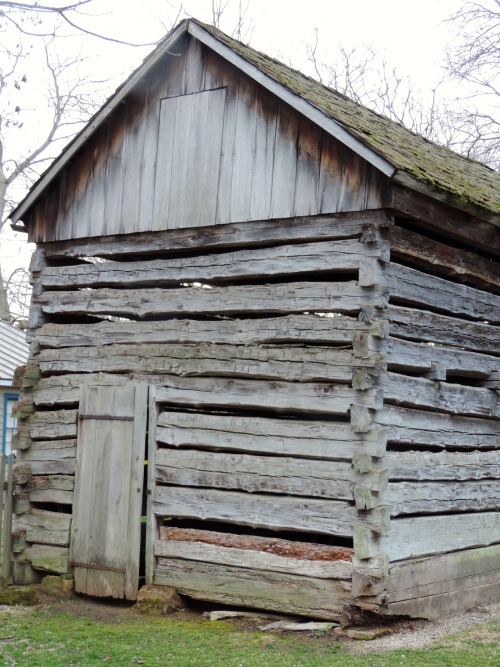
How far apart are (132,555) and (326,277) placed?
11.7 ft

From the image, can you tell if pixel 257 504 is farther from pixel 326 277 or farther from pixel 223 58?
pixel 223 58

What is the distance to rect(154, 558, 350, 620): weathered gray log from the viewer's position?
8.66 metres

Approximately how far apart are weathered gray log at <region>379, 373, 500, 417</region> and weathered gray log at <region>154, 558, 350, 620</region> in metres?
1.83

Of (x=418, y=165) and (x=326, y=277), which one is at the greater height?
(x=418, y=165)

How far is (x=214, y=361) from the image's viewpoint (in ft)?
31.8

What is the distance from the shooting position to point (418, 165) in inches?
368

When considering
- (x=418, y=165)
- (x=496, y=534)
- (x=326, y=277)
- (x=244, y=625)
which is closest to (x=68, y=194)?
(x=326, y=277)

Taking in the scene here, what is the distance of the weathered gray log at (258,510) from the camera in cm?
871

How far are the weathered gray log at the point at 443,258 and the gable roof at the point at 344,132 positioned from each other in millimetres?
490

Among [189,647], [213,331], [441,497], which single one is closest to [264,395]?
[213,331]

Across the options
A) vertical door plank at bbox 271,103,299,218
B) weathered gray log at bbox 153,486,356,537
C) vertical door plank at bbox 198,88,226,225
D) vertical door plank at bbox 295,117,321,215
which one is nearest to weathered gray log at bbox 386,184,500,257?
vertical door plank at bbox 295,117,321,215

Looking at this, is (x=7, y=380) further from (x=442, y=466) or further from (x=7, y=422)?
(x=442, y=466)

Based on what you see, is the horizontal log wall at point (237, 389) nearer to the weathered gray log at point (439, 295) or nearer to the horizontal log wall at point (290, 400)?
the horizontal log wall at point (290, 400)

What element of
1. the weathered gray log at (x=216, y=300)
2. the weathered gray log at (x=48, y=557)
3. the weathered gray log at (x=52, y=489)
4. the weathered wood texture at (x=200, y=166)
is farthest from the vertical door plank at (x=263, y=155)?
the weathered gray log at (x=48, y=557)
